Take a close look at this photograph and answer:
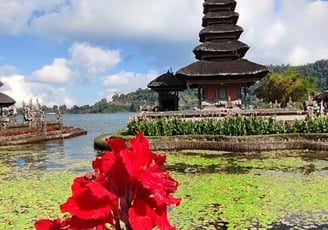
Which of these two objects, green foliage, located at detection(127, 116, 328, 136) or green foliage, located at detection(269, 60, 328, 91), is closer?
green foliage, located at detection(127, 116, 328, 136)

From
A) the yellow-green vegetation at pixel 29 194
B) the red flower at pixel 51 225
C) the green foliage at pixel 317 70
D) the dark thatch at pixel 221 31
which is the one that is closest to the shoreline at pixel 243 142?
the yellow-green vegetation at pixel 29 194

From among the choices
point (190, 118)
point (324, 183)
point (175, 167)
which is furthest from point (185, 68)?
point (324, 183)

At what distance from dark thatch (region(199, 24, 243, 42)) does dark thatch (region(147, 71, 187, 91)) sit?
13.1ft

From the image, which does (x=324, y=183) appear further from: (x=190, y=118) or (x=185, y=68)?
(x=185, y=68)

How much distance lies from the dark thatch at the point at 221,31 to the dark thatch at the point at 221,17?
0.62 m

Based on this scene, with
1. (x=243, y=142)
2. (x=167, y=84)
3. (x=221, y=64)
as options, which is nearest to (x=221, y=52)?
(x=221, y=64)

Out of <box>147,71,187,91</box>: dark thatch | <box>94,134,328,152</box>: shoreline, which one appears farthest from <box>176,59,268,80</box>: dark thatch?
<box>94,134,328,152</box>: shoreline

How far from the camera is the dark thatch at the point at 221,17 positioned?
109 ft

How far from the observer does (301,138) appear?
20984 mm

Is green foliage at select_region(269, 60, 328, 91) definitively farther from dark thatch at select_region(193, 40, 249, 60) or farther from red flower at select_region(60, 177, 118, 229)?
red flower at select_region(60, 177, 118, 229)

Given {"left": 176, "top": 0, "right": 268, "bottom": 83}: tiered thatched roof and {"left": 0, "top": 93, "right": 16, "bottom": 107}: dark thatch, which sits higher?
{"left": 176, "top": 0, "right": 268, "bottom": 83}: tiered thatched roof

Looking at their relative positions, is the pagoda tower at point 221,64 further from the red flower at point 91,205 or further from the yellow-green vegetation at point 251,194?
the red flower at point 91,205

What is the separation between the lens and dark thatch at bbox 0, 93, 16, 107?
40472mm

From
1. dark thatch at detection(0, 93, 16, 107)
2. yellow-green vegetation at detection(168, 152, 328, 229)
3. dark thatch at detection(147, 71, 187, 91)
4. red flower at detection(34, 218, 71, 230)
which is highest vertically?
dark thatch at detection(147, 71, 187, 91)
